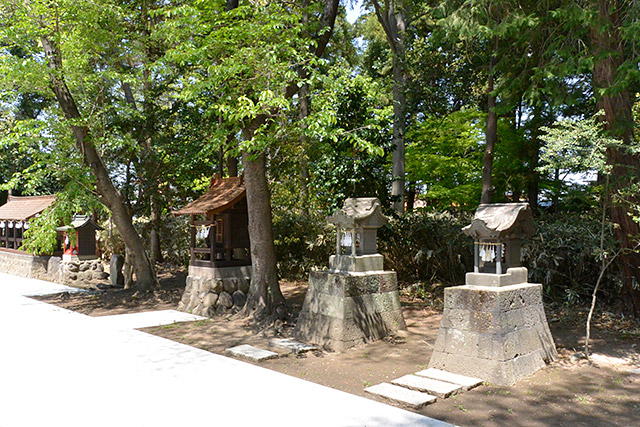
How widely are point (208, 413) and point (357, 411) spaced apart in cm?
147

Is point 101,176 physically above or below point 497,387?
above

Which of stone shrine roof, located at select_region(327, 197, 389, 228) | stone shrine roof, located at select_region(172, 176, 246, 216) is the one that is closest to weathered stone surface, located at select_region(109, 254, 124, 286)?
stone shrine roof, located at select_region(172, 176, 246, 216)

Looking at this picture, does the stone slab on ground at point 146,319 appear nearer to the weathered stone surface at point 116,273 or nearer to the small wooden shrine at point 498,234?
the weathered stone surface at point 116,273

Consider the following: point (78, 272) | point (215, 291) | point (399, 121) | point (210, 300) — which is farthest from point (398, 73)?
point (78, 272)

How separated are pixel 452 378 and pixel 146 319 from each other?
652cm

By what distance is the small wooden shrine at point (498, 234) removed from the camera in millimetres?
6453

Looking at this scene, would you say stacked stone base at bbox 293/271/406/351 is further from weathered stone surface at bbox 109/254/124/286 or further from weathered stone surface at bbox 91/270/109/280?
weathered stone surface at bbox 91/270/109/280

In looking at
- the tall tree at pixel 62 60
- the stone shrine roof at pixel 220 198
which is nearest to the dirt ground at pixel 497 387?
the stone shrine roof at pixel 220 198

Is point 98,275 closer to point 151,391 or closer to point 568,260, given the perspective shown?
point 151,391

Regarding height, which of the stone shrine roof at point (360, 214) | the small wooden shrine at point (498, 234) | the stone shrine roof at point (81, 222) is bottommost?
the small wooden shrine at point (498, 234)

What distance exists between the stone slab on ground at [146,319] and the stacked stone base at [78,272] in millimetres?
6196

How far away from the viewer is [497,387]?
584 cm

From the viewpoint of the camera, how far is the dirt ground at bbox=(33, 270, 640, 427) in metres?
5.05

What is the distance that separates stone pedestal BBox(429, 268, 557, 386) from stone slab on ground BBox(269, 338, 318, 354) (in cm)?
198
